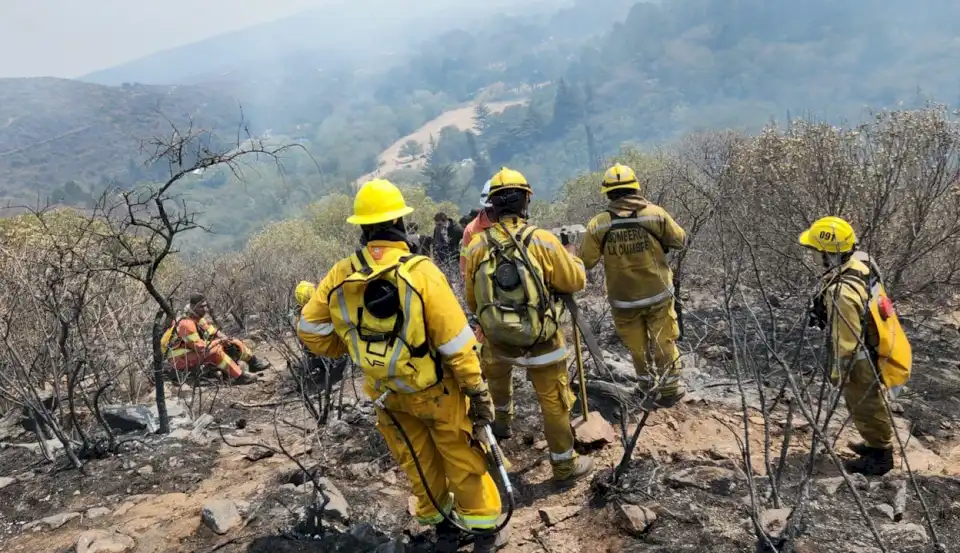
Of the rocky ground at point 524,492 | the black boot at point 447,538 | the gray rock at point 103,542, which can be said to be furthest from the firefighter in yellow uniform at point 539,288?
the gray rock at point 103,542

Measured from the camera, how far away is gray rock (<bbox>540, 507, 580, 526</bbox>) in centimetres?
349

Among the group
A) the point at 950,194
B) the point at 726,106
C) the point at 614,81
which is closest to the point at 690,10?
the point at 614,81

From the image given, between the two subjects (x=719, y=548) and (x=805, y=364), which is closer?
(x=719, y=548)

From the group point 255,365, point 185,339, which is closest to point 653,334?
point 185,339

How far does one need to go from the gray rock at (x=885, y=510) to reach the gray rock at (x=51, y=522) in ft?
14.7

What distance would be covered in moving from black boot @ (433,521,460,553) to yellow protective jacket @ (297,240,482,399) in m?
0.83

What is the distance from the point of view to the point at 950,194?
286 inches

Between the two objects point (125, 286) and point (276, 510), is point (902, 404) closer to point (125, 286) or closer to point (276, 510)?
point (276, 510)

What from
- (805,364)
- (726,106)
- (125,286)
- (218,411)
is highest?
(125,286)

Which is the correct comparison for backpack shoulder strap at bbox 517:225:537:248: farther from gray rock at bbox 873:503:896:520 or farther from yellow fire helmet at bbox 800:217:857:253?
gray rock at bbox 873:503:896:520

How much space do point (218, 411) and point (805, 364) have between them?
244 inches

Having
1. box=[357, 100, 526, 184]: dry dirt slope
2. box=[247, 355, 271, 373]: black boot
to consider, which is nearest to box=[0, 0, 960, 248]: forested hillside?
box=[357, 100, 526, 184]: dry dirt slope

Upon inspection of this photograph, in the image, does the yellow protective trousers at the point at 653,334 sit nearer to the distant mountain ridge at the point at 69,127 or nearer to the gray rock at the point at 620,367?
the gray rock at the point at 620,367

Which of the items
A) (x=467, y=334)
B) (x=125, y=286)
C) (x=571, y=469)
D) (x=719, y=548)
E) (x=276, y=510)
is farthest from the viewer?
(x=125, y=286)
